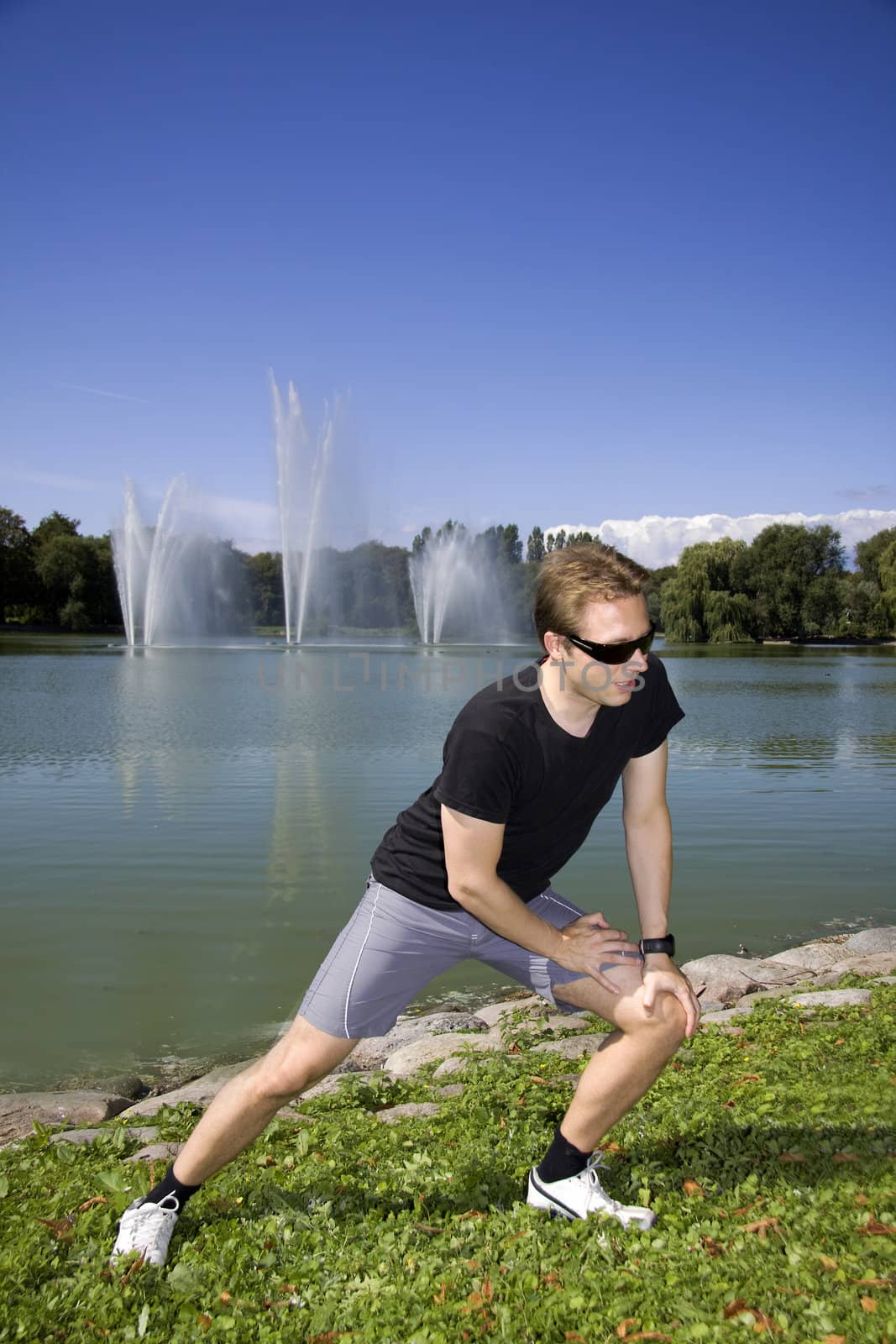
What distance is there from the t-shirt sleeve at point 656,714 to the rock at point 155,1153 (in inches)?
98.0

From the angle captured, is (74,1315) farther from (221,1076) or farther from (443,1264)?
(221,1076)

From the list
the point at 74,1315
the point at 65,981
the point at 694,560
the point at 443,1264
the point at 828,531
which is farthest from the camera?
the point at 828,531

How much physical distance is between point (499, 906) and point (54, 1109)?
3.32 meters

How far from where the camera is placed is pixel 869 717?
87.1ft

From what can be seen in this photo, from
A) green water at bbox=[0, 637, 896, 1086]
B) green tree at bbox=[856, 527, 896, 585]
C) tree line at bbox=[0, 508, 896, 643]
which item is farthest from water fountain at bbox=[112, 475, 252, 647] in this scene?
green tree at bbox=[856, 527, 896, 585]

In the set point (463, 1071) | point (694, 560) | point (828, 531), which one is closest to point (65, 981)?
point (463, 1071)

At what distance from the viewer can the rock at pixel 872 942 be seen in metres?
7.95

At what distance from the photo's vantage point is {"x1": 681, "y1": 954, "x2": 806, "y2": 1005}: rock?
6.87 m

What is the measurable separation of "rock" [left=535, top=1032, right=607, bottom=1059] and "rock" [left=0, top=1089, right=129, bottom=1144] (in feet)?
7.40

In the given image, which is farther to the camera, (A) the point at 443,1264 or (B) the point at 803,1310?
(A) the point at 443,1264

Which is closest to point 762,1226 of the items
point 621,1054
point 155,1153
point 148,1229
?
point 621,1054

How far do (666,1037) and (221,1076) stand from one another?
3.42m

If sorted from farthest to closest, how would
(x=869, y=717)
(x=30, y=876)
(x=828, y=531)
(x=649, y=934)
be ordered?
Answer: 1. (x=828, y=531)
2. (x=869, y=717)
3. (x=30, y=876)
4. (x=649, y=934)

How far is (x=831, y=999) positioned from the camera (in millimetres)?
6066
